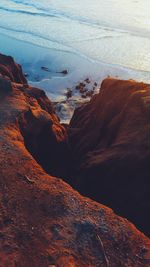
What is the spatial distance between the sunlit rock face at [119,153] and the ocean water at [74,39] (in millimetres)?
4673

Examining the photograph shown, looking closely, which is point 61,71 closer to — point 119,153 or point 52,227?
point 119,153

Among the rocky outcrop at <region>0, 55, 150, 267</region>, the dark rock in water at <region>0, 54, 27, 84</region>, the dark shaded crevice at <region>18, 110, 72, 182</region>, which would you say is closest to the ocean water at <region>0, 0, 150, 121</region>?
the dark rock in water at <region>0, 54, 27, 84</region>

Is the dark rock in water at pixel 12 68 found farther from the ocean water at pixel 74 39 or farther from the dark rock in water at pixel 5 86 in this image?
the ocean water at pixel 74 39

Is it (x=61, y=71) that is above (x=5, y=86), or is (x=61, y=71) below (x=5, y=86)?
below

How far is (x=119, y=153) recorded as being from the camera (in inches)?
257

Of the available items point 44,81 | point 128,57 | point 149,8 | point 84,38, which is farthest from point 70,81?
point 149,8

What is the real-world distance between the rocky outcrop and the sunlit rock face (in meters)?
1.31

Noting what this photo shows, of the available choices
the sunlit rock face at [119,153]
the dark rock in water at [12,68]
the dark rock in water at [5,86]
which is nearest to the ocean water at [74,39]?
the dark rock in water at [12,68]

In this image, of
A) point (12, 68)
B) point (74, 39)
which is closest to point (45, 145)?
point (12, 68)

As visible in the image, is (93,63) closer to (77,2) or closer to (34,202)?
(34,202)

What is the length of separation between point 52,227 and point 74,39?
14870 mm

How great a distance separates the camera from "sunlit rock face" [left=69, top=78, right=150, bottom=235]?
6.09m

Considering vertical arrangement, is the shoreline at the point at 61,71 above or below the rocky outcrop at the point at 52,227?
below

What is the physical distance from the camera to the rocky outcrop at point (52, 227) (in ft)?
13.8
